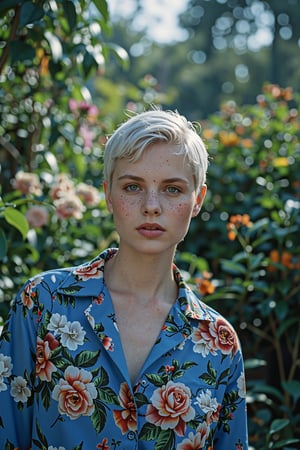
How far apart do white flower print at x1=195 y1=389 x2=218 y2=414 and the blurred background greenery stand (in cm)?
70

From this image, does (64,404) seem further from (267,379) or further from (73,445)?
(267,379)

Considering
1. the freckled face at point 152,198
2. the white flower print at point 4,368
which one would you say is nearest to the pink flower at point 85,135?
the freckled face at point 152,198

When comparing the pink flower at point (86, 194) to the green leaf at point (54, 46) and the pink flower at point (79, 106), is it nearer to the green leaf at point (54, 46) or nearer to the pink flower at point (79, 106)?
the green leaf at point (54, 46)

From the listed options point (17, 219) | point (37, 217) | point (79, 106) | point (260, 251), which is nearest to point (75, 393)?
point (17, 219)

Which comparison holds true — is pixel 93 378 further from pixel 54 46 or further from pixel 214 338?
pixel 54 46

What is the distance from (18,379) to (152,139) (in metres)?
0.56

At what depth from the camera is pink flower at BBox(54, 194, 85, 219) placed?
2.46m

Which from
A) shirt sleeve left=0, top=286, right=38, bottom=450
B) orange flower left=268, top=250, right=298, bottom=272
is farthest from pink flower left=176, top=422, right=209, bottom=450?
orange flower left=268, top=250, right=298, bottom=272

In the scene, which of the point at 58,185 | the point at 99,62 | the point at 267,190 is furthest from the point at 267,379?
the point at 99,62

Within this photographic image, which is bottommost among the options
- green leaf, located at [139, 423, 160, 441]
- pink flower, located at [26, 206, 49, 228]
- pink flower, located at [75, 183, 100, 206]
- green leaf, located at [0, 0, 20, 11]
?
green leaf, located at [139, 423, 160, 441]

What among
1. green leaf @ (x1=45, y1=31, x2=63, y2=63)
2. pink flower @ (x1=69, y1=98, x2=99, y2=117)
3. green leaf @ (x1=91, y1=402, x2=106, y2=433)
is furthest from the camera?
pink flower @ (x1=69, y1=98, x2=99, y2=117)

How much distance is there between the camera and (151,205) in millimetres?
1435

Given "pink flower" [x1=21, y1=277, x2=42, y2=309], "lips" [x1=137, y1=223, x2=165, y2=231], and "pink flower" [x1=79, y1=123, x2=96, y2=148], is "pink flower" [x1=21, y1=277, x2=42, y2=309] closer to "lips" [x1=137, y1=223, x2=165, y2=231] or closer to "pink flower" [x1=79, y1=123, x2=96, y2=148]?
"lips" [x1=137, y1=223, x2=165, y2=231]

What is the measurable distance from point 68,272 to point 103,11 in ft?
3.04
